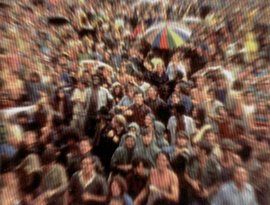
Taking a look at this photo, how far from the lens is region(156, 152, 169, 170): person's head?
1469mm

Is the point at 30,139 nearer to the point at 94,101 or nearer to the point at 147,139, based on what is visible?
the point at 94,101

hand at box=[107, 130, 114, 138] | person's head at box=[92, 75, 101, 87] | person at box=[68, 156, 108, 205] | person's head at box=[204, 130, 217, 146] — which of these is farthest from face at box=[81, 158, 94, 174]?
person's head at box=[204, 130, 217, 146]

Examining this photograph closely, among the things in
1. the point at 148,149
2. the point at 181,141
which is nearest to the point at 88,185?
the point at 148,149

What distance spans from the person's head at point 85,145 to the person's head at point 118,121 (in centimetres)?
11

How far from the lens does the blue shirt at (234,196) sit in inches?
54.7

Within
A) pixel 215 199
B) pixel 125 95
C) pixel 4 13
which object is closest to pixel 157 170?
pixel 215 199

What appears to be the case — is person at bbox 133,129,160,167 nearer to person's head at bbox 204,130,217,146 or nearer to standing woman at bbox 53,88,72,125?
person's head at bbox 204,130,217,146

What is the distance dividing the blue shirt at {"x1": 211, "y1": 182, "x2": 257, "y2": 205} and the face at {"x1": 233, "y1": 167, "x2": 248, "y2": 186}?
18mm

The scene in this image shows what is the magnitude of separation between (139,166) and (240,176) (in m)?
0.37

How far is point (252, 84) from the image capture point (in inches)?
61.6

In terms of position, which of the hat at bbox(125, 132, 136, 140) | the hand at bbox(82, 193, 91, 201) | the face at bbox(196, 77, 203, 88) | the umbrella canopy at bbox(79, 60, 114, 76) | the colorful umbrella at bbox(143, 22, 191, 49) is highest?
the colorful umbrella at bbox(143, 22, 191, 49)

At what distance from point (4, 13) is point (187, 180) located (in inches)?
39.4

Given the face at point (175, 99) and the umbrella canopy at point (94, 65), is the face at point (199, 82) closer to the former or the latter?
the face at point (175, 99)

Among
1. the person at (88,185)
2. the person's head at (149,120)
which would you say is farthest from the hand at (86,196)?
the person's head at (149,120)
